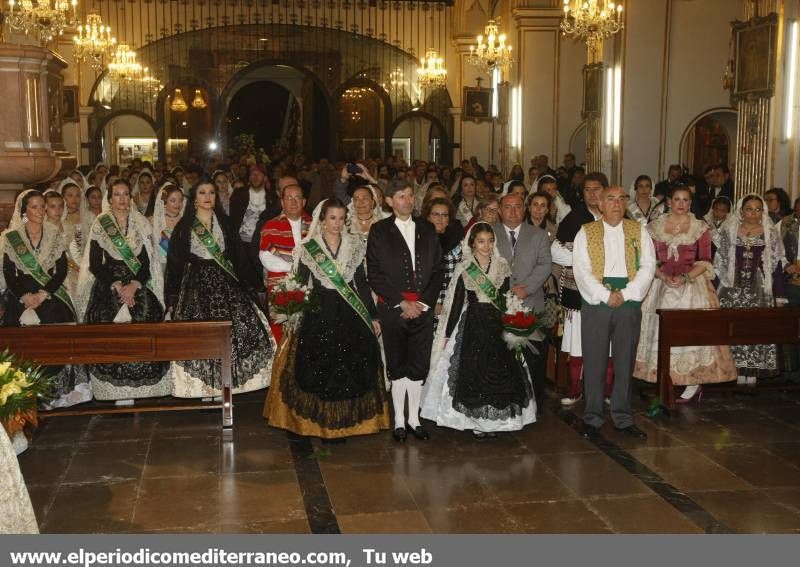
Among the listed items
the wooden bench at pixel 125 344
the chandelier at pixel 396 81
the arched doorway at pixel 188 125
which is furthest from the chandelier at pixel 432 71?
the wooden bench at pixel 125 344

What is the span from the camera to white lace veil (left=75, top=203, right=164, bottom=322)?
7.44 metres

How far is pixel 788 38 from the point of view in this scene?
10.1 m

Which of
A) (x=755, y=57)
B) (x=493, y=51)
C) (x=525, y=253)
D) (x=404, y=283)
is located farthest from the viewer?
(x=493, y=51)

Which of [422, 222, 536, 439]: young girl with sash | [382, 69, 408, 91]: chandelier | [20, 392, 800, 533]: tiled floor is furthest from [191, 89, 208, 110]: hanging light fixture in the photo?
[422, 222, 536, 439]: young girl with sash

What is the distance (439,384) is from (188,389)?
6.52 ft

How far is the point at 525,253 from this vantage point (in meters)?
7.13

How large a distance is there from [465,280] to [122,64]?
16218 mm

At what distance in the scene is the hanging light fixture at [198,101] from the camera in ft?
78.4

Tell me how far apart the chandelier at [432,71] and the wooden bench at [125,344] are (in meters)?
16.7

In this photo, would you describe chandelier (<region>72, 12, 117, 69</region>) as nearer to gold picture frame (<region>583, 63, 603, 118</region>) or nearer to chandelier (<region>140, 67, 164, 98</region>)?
chandelier (<region>140, 67, 164, 98</region>)

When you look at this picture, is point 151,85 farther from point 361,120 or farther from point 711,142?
point 711,142

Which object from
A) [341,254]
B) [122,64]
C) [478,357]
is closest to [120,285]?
[341,254]

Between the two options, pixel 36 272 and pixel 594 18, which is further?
pixel 594 18

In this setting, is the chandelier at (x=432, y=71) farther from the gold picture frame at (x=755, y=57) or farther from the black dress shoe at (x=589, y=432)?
the black dress shoe at (x=589, y=432)
